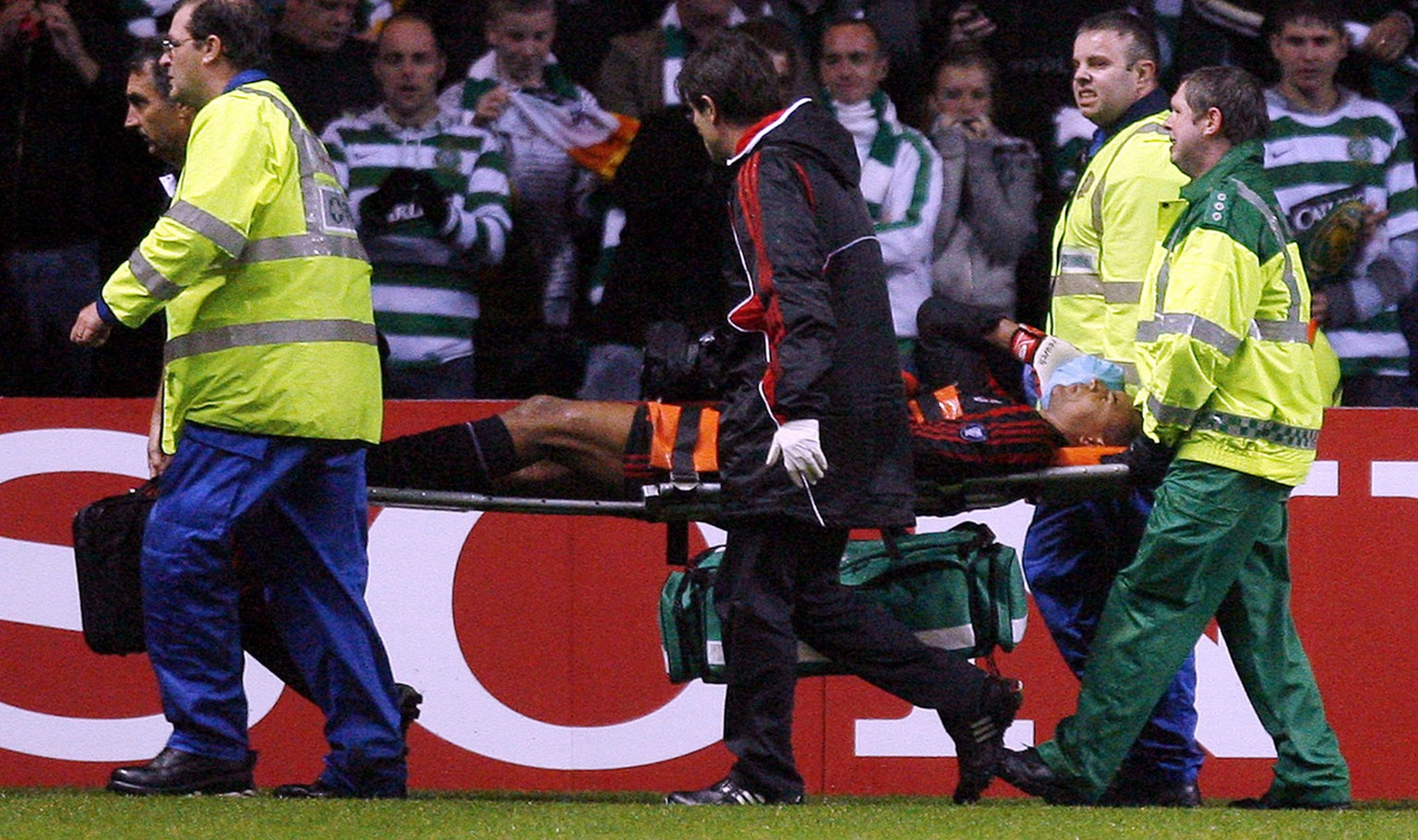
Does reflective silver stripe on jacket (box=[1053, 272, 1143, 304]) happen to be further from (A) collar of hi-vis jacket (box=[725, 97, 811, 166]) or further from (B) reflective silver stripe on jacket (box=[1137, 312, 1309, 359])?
(A) collar of hi-vis jacket (box=[725, 97, 811, 166])

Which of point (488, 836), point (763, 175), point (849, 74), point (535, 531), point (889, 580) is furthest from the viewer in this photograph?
point (849, 74)

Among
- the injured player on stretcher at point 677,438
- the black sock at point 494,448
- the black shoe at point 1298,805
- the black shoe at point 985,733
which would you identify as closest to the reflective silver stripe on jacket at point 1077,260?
the injured player on stretcher at point 677,438

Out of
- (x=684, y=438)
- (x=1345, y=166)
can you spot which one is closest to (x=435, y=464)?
(x=684, y=438)

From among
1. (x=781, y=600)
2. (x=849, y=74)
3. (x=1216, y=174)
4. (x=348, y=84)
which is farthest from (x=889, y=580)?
(x=348, y=84)

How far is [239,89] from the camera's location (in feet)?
15.5

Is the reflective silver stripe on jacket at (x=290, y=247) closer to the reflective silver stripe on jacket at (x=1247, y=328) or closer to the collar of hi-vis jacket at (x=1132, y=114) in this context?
the reflective silver stripe on jacket at (x=1247, y=328)

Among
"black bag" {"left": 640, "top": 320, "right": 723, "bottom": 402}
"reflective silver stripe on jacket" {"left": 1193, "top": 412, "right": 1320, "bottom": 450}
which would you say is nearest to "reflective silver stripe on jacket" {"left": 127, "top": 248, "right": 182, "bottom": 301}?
"black bag" {"left": 640, "top": 320, "right": 723, "bottom": 402}

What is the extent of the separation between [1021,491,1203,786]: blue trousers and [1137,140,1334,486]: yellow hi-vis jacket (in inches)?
20.9

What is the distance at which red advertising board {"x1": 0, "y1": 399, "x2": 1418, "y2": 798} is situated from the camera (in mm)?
6113

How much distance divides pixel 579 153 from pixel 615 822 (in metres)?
2.76

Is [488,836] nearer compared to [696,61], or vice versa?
[488,836]

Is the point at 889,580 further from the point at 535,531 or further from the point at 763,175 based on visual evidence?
the point at 535,531

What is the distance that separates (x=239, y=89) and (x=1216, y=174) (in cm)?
215

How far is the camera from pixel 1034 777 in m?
5.00
